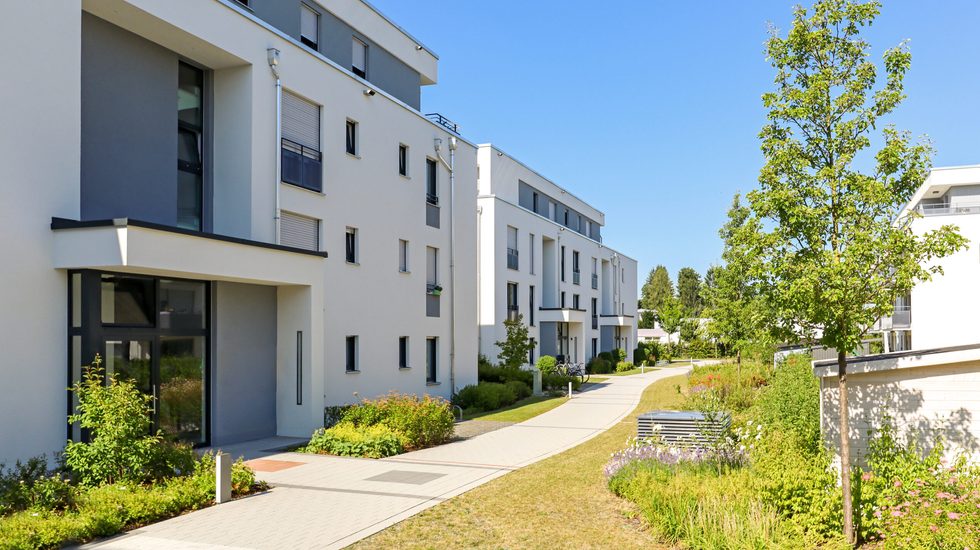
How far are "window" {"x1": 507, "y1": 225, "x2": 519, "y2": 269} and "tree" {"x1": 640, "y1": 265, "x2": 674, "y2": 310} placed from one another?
69655 mm

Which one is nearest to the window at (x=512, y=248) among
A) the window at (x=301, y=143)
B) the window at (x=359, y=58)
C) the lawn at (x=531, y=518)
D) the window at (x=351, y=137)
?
the window at (x=359, y=58)

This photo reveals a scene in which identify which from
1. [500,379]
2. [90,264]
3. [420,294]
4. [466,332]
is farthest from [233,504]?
[500,379]

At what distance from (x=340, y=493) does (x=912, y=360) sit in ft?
25.3

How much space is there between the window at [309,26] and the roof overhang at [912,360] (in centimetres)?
1551

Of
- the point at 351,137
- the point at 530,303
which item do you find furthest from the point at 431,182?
the point at 530,303

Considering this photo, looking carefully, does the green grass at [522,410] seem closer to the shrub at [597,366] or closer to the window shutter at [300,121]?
the window shutter at [300,121]

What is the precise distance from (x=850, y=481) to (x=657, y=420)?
5022 millimetres

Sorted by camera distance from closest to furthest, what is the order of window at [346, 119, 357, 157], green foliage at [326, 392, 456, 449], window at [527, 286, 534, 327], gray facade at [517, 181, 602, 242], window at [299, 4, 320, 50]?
green foliage at [326, 392, 456, 449] < window at [299, 4, 320, 50] < window at [346, 119, 357, 157] < window at [527, 286, 534, 327] < gray facade at [517, 181, 602, 242]

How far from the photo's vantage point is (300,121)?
17.7 m

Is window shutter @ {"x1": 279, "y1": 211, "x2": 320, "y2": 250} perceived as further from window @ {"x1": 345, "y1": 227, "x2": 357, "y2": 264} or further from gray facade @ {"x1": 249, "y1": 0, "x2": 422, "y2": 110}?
gray facade @ {"x1": 249, "y1": 0, "x2": 422, "y2": 110}

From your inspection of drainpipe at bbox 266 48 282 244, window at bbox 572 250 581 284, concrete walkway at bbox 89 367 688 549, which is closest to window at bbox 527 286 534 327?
window at bbox 572 250 581 284

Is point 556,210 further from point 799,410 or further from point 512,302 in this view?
point 799,410

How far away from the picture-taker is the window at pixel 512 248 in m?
35.9

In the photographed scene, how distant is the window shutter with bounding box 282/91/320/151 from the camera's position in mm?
17219
